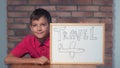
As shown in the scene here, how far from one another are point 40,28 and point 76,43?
38 cm

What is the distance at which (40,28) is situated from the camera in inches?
69.4

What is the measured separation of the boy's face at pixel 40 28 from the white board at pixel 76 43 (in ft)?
0.97

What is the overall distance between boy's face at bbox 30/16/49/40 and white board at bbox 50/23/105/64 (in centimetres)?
30

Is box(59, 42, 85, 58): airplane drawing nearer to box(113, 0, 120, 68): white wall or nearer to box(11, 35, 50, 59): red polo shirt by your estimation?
box(11, 35, 50, 59): red polo shirt

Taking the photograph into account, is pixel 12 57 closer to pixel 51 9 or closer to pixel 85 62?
pixel 85 62

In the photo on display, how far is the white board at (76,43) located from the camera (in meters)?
1.47

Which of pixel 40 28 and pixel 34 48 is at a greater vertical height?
pixel 40 28

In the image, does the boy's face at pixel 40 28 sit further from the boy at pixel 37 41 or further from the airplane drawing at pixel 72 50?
the airplane drawing at pixel 72 50

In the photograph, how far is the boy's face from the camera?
175cm

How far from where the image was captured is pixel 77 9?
2893 mm

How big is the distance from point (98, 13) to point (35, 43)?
1.27 meters
